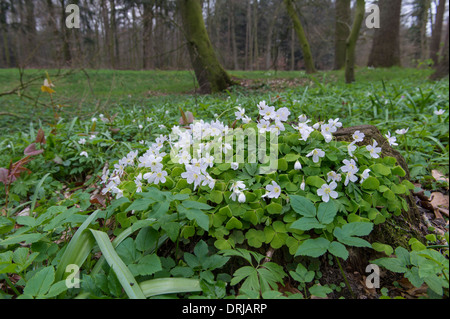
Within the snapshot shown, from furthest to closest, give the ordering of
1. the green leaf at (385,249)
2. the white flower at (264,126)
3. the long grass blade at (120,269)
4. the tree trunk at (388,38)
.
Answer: the tree trunk at (388,38), the white flower at (264,126), the green leaf at (385,249), the long grass blade at (120,269)

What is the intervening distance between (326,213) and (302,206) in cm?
9

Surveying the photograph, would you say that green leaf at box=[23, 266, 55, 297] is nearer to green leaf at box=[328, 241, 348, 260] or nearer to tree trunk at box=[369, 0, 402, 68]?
green leaf at box=[328, 241, 348, 260]

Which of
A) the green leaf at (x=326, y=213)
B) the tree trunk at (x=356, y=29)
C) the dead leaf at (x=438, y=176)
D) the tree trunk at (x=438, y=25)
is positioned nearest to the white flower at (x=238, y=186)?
the green leaf at (x=326, y=213)

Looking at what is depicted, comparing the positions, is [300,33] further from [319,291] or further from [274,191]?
[319,291]

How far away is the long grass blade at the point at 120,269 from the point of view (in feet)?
2.95

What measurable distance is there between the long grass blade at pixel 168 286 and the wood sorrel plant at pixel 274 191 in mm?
154

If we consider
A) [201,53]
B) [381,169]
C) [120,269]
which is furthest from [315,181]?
[201,53]

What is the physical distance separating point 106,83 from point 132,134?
11703 millimetres

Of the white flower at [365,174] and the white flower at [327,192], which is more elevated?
the white flower at [365,174]

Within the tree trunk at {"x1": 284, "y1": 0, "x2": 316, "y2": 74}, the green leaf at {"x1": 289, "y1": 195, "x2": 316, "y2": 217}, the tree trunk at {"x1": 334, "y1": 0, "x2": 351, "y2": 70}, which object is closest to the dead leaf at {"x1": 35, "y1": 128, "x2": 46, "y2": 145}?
the green leaf at {"x1": 289, "y1": 195, "x2": 316, "y2": 217}

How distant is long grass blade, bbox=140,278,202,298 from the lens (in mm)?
953

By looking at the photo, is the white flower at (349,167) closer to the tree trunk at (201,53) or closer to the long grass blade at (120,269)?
the long grass blade at (120,269)

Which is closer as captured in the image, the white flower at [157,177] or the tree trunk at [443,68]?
Answer: the white flower at [157,177]
